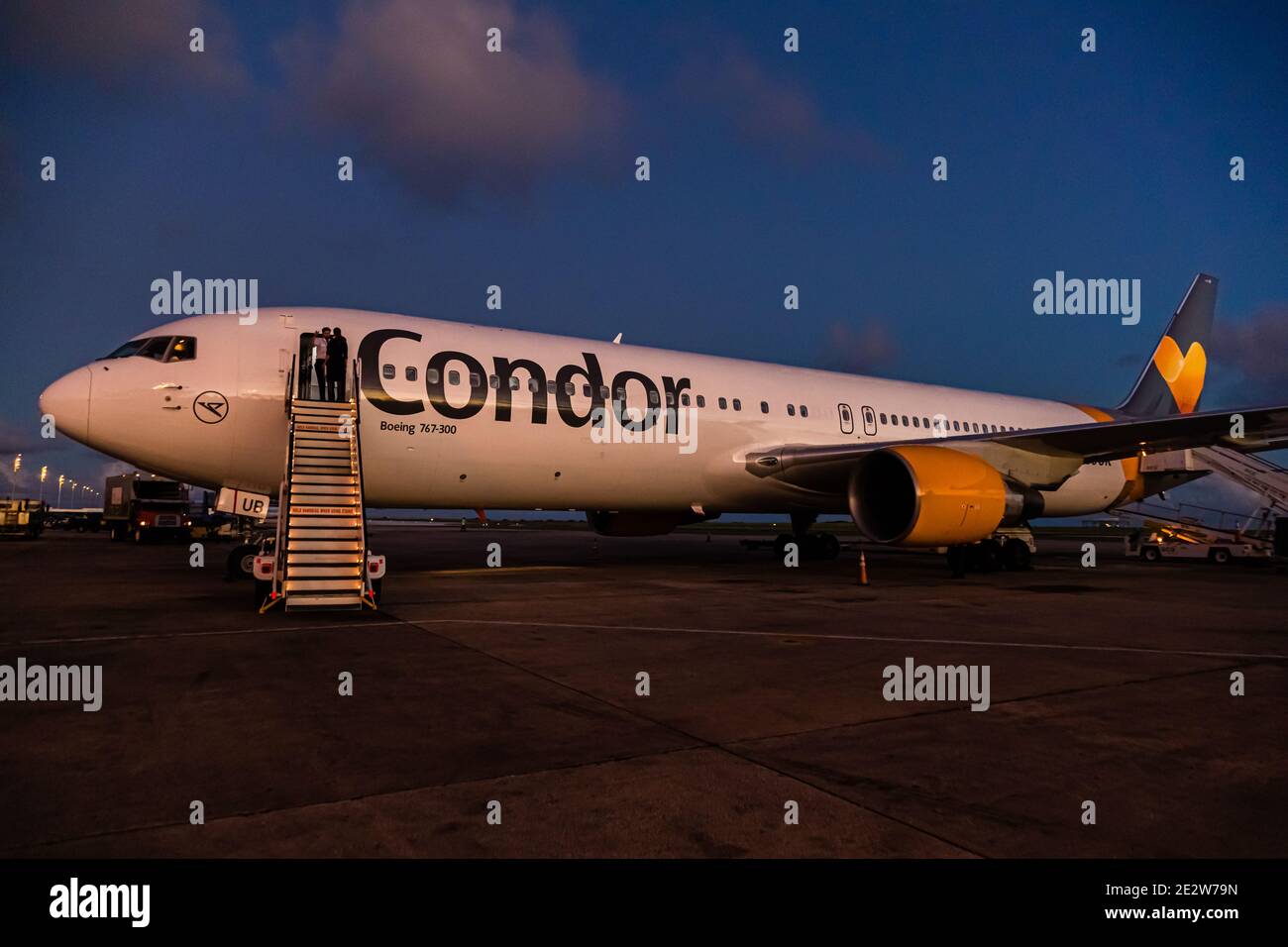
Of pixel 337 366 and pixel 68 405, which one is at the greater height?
pixel 337 366

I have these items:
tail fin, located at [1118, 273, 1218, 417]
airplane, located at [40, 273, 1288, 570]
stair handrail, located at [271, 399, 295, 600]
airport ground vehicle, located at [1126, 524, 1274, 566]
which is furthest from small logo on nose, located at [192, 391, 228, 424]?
airport ground vehicle, located at [1126, 524, 1274, 566]

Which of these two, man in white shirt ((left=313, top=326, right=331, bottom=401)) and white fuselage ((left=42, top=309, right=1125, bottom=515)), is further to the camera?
man in white shirt ((left=313, top=326, right=331, bottom=401))

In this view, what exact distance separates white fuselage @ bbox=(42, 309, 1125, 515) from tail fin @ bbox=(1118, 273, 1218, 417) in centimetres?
1099

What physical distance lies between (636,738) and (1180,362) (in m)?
24.4

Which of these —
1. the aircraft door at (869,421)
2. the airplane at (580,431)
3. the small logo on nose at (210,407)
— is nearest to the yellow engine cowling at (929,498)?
the airplane at (580,431)

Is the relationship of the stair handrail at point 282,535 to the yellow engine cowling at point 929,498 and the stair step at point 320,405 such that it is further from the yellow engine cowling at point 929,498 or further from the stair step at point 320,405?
the yellow engine cowling at point 929,498

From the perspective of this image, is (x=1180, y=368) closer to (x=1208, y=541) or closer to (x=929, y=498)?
(x=1208, y=541)

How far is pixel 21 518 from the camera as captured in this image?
37844 millimetres

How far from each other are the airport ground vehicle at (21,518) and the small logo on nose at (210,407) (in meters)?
35.9

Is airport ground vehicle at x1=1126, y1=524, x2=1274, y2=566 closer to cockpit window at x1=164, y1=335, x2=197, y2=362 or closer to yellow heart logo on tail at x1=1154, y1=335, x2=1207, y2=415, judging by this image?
yellow heart logo on tail at x1=1154, y1=335, x2=1207, y2=415

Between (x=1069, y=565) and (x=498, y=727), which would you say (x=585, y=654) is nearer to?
(x=498, y=727)

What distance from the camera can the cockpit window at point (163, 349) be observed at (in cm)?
1070

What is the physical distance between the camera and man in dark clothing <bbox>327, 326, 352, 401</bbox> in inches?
435

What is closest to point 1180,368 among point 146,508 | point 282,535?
point 282,535
